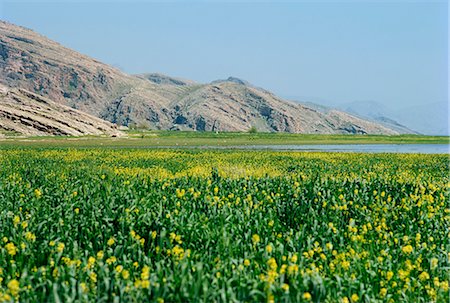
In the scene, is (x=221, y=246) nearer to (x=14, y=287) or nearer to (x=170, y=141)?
(x=14, y=287)

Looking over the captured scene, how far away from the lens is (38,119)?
124m

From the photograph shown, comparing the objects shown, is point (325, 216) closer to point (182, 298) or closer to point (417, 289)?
point (417, 289)

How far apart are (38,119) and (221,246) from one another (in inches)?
4778

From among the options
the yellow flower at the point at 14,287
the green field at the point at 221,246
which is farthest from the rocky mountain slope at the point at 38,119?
the yellow flower at the point at 14,287

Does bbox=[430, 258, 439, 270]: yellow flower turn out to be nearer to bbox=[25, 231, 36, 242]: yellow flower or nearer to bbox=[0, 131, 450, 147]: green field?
bbox=[25, 231, 36, 242]: yellow flower

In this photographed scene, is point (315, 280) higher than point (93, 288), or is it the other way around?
point (315, 280)

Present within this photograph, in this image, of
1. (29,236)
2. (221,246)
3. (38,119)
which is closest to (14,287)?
(29,236)

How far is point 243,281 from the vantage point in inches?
336

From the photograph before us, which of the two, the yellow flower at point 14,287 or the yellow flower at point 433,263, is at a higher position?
the yellow flower at point 433,263

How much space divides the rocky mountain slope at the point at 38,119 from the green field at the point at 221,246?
10112 cm

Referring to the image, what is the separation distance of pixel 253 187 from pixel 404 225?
6776 mm

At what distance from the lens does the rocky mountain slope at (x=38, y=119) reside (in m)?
118

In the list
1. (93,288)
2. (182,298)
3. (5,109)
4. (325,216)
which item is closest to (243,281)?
(182,298)

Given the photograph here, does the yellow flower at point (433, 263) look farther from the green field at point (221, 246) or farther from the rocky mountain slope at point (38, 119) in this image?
the rocky mountain slope at point (38, 119)
